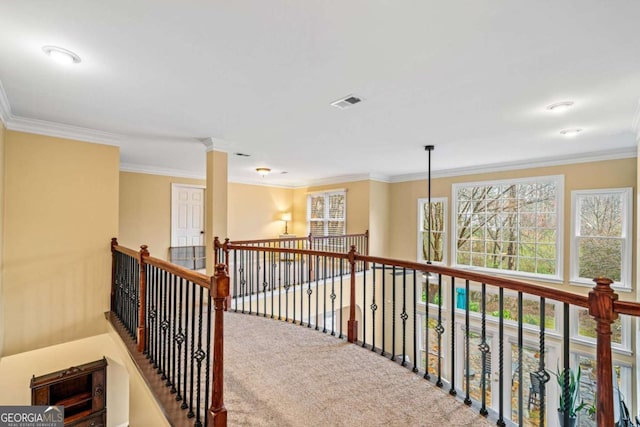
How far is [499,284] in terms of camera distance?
183cm

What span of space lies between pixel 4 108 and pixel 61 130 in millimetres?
650

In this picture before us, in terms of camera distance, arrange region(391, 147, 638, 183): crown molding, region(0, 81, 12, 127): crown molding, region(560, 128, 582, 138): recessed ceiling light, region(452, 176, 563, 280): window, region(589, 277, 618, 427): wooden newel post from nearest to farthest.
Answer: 1. region(589, 277, 618, 427): wooden newel post
2. region(0, 81, 12, 127): crown molding
3. region(560, 128, 582, 138): recessed ceiling light
4. region(391, 147, 638, 183): crown molding
5. region(452, 176, 563, 280): window

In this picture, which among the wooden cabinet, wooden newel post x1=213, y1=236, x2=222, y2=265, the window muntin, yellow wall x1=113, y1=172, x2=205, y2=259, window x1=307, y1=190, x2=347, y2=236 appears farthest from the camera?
window x1=307, y1=190, x2=347, y2=236

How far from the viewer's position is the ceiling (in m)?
1.67

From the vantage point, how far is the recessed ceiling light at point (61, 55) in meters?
2.03

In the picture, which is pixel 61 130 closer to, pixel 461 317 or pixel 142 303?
pixel 142 303

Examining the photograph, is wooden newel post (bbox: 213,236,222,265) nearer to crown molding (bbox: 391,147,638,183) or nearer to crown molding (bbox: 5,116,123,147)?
crown molding (bbox: 5,116,123,147)

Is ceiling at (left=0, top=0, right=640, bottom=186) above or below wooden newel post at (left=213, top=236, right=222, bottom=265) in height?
above

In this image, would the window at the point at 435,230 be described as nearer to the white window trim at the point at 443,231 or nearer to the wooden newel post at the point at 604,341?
the white window trim at the point at 443,231

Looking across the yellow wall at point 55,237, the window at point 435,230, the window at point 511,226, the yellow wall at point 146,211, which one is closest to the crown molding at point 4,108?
the yellow wall at point 55,237

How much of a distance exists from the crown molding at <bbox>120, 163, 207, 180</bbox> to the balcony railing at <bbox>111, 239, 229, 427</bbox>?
2.57 meters

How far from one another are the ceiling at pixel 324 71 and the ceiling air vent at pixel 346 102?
0.25ft

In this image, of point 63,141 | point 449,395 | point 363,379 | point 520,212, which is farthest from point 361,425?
point 520,212

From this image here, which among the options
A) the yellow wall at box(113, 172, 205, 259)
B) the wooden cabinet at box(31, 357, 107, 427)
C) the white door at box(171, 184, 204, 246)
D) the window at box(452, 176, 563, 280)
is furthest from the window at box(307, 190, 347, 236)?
the wooden cabinet at box(31, 357, 107, 427)
